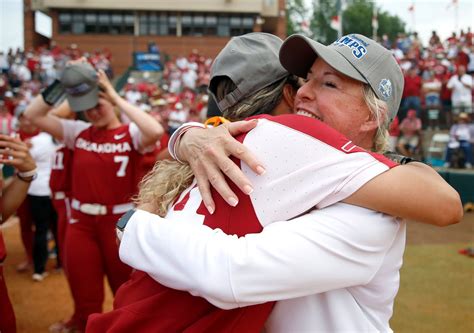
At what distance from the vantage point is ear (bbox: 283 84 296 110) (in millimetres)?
1688

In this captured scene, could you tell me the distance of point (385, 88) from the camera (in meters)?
1.46

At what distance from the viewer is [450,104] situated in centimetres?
1420

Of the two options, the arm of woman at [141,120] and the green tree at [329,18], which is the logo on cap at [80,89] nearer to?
the arm of woman at [141,120]

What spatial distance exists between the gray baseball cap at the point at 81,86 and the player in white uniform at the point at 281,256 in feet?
10.0

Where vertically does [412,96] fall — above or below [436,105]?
above

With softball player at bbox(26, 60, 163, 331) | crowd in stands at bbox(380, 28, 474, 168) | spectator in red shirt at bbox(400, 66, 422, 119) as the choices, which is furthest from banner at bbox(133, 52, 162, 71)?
softball player at bbox(26, 60, 163, 331)

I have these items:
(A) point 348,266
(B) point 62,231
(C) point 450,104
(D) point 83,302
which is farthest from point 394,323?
(C) point 450,104

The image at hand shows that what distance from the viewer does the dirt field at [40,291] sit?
197 inches

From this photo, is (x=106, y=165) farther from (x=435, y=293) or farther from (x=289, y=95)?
(x=435, y=293)

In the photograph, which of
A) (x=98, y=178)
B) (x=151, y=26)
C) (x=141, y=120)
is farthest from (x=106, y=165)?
(x=151, y=26)

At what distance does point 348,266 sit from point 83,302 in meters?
3.35

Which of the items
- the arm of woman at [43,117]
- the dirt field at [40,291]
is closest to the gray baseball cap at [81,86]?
the arm of woman at [43,117]

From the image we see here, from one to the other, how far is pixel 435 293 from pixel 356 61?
4.90m

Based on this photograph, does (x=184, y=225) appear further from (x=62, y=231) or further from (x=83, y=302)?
(x=62, y=231)
